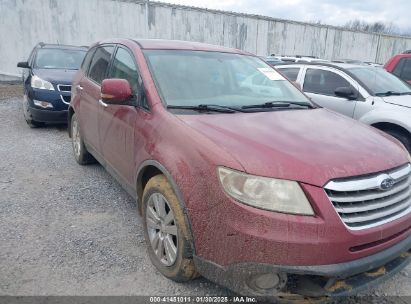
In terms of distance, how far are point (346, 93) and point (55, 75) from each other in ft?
18.0

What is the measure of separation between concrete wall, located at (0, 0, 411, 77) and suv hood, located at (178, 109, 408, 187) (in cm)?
1265

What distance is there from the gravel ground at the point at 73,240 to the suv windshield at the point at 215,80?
1.38 m

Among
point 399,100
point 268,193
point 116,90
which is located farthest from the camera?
point 399,100

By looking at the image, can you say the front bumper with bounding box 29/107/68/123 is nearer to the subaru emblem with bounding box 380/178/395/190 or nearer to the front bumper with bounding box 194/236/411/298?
the front bumper with bounding box 194/236/411/298

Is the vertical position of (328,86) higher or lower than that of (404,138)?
higher

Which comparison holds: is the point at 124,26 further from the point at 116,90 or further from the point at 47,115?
the point at 116,90

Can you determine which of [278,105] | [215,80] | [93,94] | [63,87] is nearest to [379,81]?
[278,105]

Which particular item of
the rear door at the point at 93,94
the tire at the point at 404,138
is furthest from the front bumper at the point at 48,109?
the tire at the point at 404,138

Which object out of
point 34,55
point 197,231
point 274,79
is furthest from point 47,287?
point 34,55

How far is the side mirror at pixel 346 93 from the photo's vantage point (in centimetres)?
555

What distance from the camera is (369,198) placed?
213 centimetres

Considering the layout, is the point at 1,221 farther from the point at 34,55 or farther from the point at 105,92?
the point at 34,55

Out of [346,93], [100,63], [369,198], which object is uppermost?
[100,63]

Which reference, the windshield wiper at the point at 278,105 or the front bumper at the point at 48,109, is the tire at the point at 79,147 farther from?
the windshield wiper at the point at 278,105
